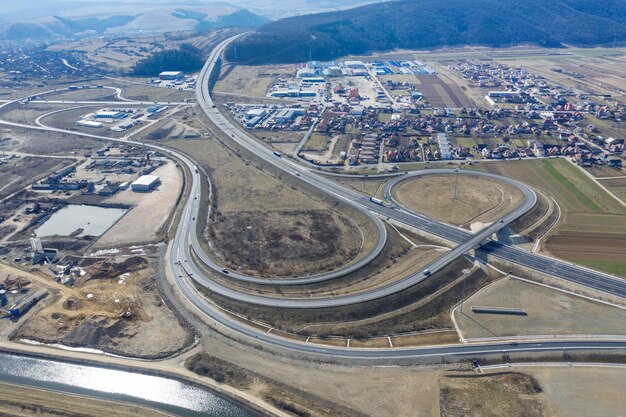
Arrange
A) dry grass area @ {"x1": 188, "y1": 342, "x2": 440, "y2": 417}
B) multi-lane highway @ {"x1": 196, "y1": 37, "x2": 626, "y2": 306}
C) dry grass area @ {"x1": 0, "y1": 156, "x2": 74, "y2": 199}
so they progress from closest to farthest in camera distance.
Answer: dry grass area @ {"x1": 188, "y1": 342, "x2": 440, "y2": 417} < multi-lane highway @ {"x1": 196, "y1": 37, "x2": 626, "y2": 306} < dry grass area @ {"x1": 0, "y1": 156, "x2": 74, "y2": 199}

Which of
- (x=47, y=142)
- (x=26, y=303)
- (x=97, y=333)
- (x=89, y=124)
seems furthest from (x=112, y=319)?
(x=89, y=124)

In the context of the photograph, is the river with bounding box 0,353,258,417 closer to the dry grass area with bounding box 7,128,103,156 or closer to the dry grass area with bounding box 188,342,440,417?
the dry grass area with bounding box 188,342,440,417

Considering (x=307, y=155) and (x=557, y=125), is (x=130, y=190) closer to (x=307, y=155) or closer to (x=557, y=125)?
(x=307, y=155)

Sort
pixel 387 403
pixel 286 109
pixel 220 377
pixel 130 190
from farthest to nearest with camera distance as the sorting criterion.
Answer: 1. pixel 286 109
2. pixel 130 190
3. pixel 220 377
4. pixel 387 403

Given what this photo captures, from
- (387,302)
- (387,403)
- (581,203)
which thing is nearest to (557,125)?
(581,203)

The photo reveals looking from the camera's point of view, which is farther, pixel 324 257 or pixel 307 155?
pixel 307 155

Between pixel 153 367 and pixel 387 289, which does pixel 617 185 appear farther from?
pixel 153 367

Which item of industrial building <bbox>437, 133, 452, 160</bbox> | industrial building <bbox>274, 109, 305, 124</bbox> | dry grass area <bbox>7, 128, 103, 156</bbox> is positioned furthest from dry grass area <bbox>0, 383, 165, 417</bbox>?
industrial building <bbox>274, 109, 305, 124</bbox>
